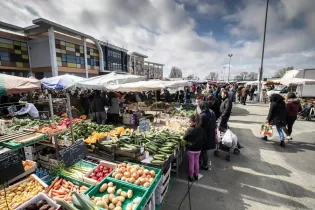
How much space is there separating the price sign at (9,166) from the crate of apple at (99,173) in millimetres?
1072

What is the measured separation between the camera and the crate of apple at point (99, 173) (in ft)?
9.73

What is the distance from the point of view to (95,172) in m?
3.27

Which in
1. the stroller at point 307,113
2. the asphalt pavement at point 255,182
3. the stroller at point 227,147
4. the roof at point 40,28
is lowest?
the asphalt pavement at point 255,182

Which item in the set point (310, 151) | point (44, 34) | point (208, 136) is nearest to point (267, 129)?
point (310, 151)

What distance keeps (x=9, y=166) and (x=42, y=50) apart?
2932 centimetres

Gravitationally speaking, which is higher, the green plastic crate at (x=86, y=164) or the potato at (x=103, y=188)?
the potato at (x=103, y=188)

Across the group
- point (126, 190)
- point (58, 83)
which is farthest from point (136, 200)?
point (58, 83)

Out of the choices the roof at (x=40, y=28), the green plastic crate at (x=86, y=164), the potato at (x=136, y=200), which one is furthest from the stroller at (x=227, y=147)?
the roof at (x=40, y=28)

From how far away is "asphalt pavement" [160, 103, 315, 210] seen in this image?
Answer: 3.27 m

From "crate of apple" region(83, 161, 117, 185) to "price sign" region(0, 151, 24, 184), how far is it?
1.07m

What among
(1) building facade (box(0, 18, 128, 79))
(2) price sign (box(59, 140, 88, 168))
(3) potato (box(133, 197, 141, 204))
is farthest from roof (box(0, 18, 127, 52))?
(3) potato (box(133, 197, 141, 204))

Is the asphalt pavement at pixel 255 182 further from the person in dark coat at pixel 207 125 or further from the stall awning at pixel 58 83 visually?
the stall awning at pixel 58 83

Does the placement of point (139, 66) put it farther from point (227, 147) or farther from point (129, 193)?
point (129, 193)

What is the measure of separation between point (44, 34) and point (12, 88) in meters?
29.0
